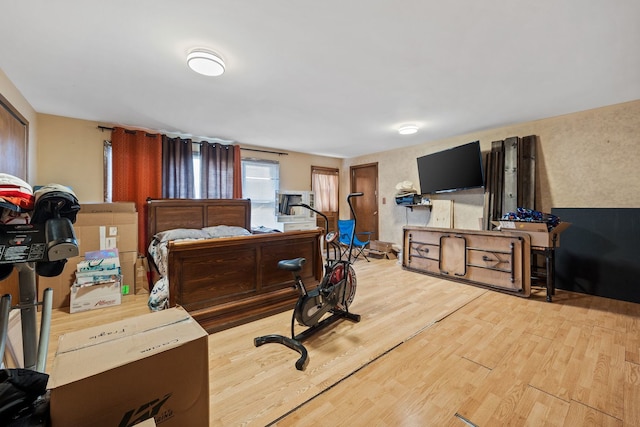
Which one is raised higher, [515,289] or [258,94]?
[258,94]

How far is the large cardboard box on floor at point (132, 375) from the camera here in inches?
25.4

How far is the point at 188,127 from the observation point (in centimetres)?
402

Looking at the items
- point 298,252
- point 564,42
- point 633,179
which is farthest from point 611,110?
point 298,252

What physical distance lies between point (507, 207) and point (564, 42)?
97.4 inches

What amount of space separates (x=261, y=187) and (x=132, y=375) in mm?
4952

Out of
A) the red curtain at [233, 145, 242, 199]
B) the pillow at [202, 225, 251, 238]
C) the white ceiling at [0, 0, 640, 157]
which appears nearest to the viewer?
the white ceiling at [0, 0, 640, 157]

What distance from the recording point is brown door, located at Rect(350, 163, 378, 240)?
6.11 metres

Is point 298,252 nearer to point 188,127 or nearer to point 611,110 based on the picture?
point 188,127

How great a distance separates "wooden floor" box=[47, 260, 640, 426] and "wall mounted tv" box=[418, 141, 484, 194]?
2081 millimetres

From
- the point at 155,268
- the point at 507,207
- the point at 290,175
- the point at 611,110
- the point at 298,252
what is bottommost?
the point at 155,268

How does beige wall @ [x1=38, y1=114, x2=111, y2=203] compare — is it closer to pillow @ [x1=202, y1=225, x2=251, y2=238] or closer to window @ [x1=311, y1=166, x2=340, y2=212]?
pillow @ [x1=202, y1=225, x2=251, y2=238]

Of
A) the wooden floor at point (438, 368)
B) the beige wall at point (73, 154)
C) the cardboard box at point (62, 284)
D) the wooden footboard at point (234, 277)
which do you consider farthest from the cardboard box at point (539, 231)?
the beige wall at point (73, 154)

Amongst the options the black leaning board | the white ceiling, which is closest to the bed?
the white ceiling

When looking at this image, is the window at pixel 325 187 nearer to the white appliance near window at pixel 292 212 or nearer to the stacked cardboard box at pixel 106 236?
the white appliance near window at pixel 292 212
